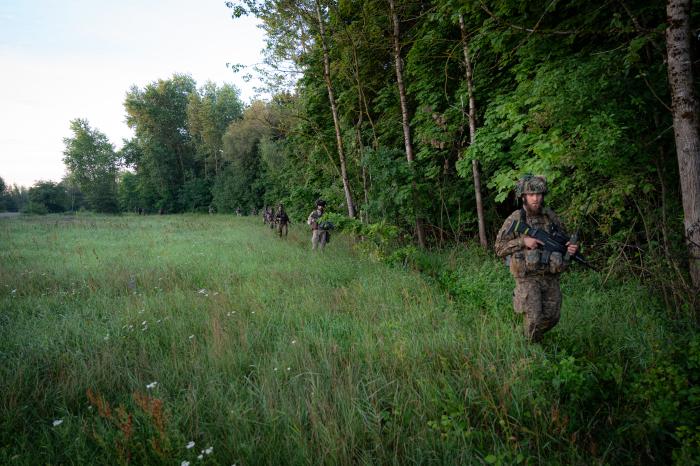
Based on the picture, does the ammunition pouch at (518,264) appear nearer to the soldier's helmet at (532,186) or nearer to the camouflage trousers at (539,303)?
the camouflage trousers at (539,303)

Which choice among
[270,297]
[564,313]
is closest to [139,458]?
[270,297]

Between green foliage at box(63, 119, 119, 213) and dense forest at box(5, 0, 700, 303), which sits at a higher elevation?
green foliage at box(63, 119, 119, 213)

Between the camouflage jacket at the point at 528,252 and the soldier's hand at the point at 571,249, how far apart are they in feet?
0.30

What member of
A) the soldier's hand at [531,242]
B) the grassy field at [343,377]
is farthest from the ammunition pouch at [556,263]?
the grassy field at [343,377]

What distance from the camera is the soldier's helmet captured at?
10.9ft

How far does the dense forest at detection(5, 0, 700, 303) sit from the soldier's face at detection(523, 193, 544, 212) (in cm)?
177

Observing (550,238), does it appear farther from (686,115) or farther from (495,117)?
(495,117)

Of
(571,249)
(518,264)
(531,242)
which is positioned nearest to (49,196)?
(518,264)

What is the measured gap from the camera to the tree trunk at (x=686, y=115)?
3.41 m

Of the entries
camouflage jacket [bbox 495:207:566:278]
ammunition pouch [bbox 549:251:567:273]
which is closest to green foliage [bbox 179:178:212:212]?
camouflage jacket [bbox 495:207:566:278]

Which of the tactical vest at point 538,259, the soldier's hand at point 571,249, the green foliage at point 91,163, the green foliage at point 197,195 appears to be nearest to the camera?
the soldier's hand at point 571,249

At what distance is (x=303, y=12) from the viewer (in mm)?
9078

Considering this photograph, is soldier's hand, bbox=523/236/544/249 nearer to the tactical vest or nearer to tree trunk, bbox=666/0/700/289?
the tactical vest

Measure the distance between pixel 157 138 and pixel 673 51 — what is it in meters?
53.6
